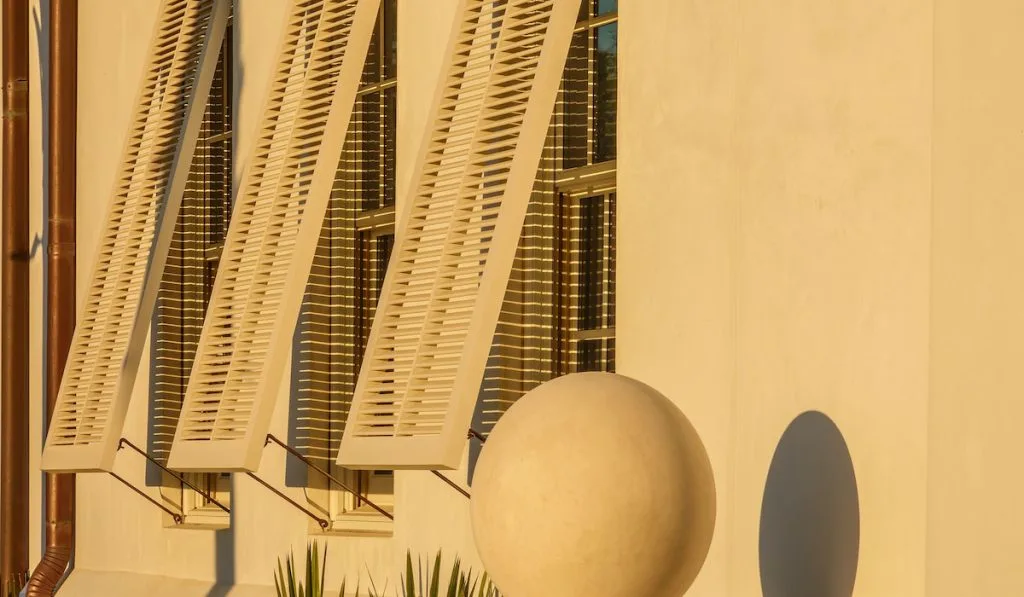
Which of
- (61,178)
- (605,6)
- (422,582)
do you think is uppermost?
(605,6)

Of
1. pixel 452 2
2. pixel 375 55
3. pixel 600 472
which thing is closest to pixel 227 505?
pixel 375 55

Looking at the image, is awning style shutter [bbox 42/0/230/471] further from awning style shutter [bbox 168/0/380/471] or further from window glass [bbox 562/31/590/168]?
window glass [bbox 562/31/590/168]

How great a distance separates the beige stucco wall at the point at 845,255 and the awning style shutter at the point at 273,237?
1540 millimetres

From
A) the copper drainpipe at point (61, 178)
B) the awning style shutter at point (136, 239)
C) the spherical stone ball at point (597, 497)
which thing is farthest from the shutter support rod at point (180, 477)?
the spherical stone ball at point (597, 497)

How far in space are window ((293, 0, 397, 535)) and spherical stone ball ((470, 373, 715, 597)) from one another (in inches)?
186

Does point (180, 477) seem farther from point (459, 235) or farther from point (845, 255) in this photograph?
point (845, 255)

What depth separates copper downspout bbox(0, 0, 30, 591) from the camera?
13742mm

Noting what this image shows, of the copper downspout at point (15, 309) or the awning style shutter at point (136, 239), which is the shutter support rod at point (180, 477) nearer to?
the awning style shutter at point (136, 239)

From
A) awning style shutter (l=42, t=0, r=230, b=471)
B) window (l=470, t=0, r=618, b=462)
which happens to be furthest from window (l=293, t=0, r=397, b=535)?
window (l=470, t=0, r=618, b=462)

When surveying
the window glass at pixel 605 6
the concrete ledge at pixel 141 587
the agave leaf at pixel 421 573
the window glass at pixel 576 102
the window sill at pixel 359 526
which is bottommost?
the concrete ledge at pixel 141 587

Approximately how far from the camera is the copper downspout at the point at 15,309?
1374 cm

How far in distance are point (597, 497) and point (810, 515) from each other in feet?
4.56

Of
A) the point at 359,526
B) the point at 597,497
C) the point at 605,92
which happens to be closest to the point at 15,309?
the point at 359,526

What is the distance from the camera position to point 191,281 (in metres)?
12.8
